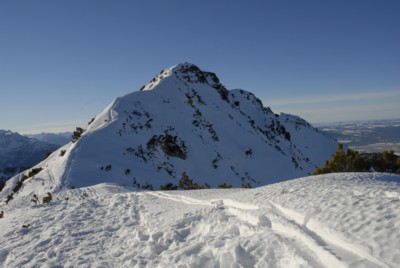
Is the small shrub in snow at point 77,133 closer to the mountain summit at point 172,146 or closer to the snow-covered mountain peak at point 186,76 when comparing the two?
the mountain summit at point 172,146

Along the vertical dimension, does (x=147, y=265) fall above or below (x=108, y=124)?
below

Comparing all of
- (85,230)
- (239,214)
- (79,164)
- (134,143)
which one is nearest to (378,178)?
(239,214)

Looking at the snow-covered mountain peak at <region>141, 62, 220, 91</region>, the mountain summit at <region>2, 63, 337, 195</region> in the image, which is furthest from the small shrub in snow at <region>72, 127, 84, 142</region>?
the snow-covered mountain peak at <region>141, 62, 220, 91</region>

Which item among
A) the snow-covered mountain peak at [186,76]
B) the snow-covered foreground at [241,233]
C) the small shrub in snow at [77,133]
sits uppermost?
the snow-covered mountain peak at [186,76]

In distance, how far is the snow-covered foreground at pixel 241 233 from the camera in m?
4.77

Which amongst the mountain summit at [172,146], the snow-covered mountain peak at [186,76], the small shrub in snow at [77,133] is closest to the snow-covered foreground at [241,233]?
the mountain summit at [172,146]

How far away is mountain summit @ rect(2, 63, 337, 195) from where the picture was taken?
27.8m

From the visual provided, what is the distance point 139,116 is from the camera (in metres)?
40.1

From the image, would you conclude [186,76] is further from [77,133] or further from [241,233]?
[241,233]

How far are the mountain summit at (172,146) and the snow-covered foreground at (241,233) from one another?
14.6 m

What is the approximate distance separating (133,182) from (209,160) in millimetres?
13250

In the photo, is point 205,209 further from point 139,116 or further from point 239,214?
point 139,116

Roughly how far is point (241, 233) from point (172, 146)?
30.4 meters

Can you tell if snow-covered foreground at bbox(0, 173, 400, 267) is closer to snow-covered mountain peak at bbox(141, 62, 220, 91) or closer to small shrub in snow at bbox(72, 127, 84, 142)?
small shrub in snow at bbox(72, 127, 84, 142)
